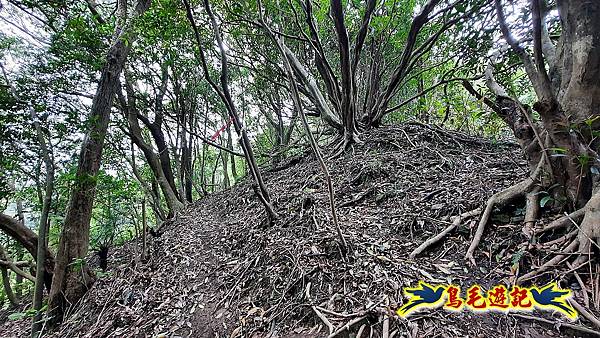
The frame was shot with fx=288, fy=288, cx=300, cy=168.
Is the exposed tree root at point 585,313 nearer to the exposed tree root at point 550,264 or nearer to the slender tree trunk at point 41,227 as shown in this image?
the exposed tree root at point 550,264

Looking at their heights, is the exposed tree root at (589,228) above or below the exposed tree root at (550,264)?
above

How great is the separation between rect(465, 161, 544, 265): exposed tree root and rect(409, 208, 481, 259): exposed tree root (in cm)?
13

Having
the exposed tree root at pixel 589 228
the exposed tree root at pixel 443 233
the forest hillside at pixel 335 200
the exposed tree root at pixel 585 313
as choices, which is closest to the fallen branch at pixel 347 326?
the forest hillside at pixel 335 200

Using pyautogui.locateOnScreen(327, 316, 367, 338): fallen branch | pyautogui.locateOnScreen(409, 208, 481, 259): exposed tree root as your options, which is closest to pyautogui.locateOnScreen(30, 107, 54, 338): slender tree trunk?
pyautogui.locateOnScreen(327, 316, 367, 338): fallen branch

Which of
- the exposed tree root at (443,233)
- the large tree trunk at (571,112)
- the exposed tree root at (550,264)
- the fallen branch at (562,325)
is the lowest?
the fallen branch at (562,325)

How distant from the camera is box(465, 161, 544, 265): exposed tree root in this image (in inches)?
84.2

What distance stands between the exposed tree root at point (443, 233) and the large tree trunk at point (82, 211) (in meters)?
3.61

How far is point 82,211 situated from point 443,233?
3.97 metres

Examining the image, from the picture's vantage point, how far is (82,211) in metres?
3.49

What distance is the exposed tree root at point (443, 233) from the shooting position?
7.41 feet

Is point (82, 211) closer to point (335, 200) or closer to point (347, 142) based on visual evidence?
point (335, 200)

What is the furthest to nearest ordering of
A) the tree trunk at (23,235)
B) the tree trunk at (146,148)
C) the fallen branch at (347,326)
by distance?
the tree trunk at (146,148), the tree trunk at (23,235), the fallen branch at (347,326)

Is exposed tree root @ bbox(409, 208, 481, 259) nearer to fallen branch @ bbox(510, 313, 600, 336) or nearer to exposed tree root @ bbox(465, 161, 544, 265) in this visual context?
exposed tree root @ bbox(465, 161, 544, 265)

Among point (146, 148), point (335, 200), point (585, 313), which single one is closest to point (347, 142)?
point (335, 200)
